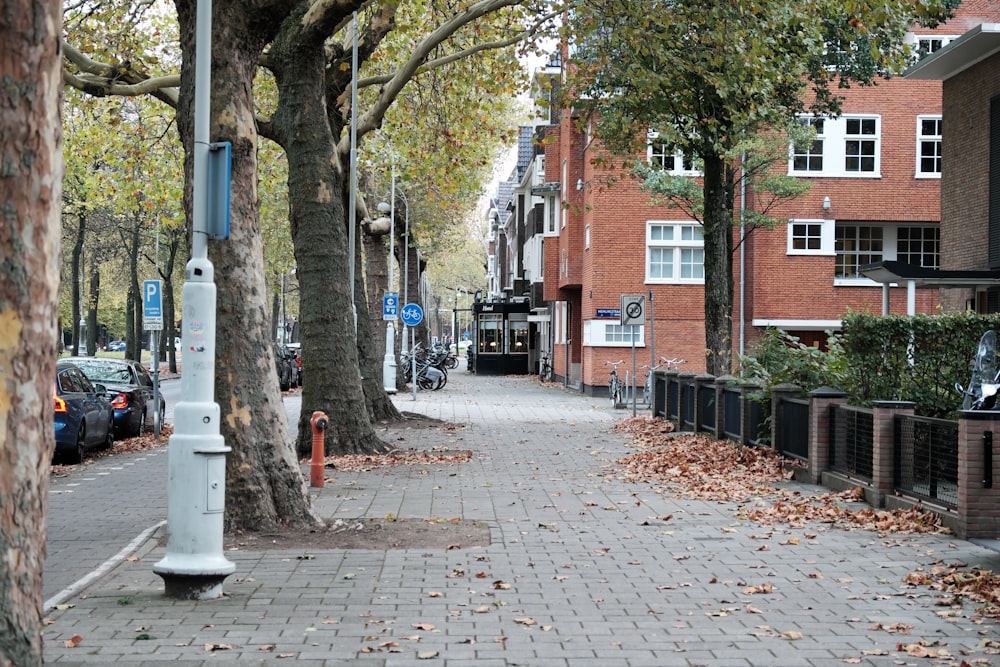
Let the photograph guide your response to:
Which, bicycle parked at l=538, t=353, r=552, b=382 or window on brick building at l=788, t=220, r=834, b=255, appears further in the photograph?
bicycle parked at l=538, t=353, r=552, b=382

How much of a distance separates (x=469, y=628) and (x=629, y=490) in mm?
7317

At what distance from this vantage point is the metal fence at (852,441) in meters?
12.6

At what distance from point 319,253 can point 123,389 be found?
6923mm

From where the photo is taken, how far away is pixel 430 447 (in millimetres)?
19812

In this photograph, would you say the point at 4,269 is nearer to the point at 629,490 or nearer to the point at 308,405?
the point at 629,490

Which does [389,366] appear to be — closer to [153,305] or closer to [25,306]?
[153,305]

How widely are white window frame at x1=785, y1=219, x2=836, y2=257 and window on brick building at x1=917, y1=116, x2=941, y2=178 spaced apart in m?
3.31

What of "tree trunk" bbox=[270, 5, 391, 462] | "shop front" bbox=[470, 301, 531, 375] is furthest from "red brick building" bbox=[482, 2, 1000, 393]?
"shop front" bbox=[470, 301, 531, 375]

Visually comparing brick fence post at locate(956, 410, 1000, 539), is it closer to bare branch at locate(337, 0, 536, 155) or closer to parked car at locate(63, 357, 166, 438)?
bare branch at locate(337, 0, 536, 155)

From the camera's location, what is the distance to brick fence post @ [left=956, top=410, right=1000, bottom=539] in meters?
9.96

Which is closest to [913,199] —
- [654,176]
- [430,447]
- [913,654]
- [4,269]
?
[654,176]

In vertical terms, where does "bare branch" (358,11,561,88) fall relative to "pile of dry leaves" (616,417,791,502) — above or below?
above

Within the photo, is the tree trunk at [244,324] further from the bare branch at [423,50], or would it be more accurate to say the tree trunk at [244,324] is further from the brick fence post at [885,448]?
the bare branch at [423,50]

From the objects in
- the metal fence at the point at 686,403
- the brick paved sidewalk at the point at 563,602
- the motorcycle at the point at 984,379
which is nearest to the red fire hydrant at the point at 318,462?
the brick paved sidewalk at the point at 563,602
